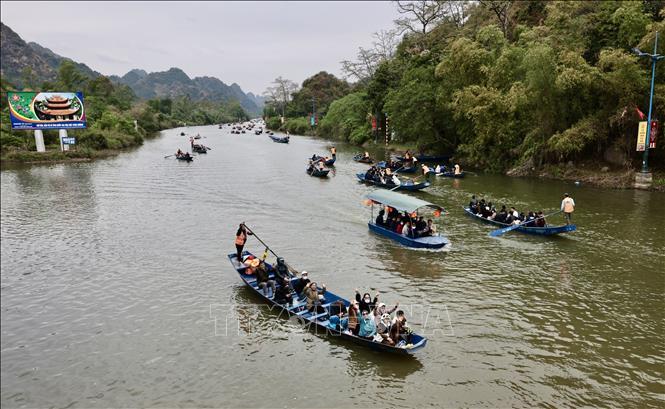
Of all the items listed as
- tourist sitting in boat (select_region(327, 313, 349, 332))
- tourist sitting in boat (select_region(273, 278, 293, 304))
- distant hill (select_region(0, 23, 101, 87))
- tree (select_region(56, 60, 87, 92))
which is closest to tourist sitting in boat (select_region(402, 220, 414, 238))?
tourist sitting in boat (select_region(273, 278, 293, 304))

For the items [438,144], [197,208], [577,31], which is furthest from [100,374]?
[438,144]

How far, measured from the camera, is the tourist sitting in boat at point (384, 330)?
13586 millimetres

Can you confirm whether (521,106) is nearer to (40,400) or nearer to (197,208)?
(197,208)

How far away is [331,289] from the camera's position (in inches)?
736

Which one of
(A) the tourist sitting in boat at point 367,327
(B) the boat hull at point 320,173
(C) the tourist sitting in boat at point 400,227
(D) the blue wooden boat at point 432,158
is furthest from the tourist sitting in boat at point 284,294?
(D) the blue wooden boat at point 432,158

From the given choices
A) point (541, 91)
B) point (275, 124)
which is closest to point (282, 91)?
point (275, 124)

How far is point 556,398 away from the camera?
11922 mm

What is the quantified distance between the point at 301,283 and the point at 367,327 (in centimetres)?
369

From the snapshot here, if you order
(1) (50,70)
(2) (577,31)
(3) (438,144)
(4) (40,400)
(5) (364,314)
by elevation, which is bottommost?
(4) (40,400)

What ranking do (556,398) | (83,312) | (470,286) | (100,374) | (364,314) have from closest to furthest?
(556,398) < (100,374) < (364,314) < (83,312) < (470,286)

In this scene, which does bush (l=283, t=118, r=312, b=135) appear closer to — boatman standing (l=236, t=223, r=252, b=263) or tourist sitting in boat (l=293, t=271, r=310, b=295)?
boatman standing (l=236, t=223, r=252, b=263)

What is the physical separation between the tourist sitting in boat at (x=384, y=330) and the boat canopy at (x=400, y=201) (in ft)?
32.2

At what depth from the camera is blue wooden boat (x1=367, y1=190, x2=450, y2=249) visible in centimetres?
2300

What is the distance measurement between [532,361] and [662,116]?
28.6m
